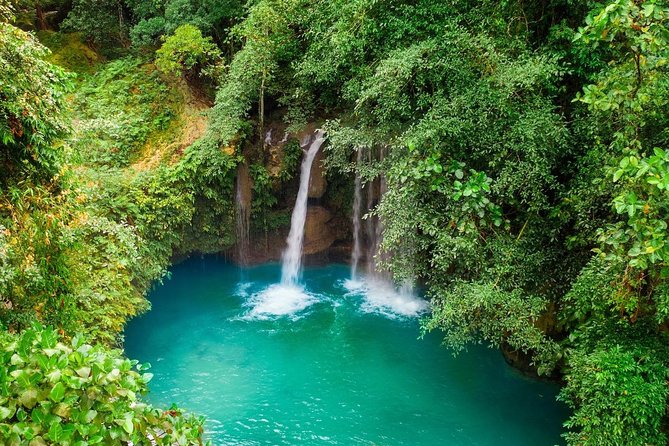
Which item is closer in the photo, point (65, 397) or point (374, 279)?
point (65, 397)

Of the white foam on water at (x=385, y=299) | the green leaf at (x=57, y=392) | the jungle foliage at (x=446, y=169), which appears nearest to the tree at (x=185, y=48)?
the jungle foliage at (x=446, y=169)

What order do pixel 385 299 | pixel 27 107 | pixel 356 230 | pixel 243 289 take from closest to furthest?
pixel 27 107 → pixel 385 299 → pixel 243 289 → pixel 356 230

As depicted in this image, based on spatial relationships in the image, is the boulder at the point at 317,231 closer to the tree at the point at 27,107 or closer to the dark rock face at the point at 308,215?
the dark rock face at the point at 308,215

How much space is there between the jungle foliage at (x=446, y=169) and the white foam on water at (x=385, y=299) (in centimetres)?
248

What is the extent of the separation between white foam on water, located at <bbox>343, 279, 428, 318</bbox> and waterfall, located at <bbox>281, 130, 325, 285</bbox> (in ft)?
4.65

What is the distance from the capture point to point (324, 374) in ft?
32.3

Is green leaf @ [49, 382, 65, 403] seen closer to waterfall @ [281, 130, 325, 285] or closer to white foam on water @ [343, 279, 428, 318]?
white foam on water @ [343, 279, 428, 318]

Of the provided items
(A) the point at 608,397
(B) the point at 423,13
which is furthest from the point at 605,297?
(B) the point at 423,13

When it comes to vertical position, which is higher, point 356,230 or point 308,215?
point 308,215

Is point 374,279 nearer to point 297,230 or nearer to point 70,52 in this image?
point 297,230

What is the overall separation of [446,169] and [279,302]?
597 centimetres

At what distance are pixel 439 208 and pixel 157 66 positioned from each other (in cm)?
956

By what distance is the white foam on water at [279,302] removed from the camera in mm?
11852

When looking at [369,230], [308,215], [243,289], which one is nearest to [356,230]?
[369,230]
